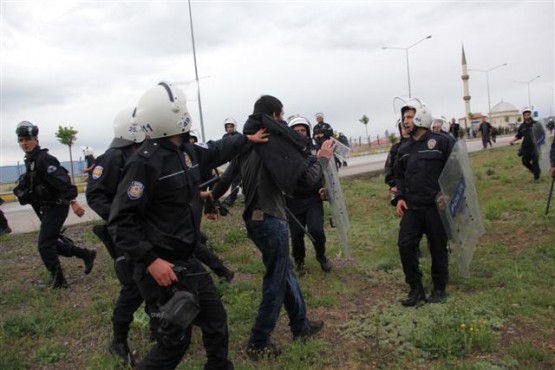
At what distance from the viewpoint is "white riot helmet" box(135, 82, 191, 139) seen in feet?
10.6

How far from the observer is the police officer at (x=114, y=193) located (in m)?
4.12

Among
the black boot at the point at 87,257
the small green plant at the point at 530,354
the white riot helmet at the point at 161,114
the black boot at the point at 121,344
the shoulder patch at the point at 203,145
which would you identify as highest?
the white riot helmet at the point at 161,114

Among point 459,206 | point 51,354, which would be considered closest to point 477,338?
point 459,206

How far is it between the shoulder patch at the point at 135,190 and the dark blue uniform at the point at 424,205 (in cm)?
317

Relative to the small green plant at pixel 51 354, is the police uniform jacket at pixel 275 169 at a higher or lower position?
higher

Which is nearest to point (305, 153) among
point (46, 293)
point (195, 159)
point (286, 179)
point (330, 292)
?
point (286, 179)

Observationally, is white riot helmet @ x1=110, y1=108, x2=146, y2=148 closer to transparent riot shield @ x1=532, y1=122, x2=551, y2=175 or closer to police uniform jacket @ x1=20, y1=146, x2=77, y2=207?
police uniform jacket @ x1=20, y1=146, x2=77, y2=207


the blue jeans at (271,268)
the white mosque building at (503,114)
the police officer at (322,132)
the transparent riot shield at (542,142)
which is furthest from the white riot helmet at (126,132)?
the white mosque building at (503,114)

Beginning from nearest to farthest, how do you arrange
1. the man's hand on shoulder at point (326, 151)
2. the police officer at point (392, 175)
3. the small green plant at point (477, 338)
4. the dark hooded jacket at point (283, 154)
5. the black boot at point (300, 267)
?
the dark hooded jacket at point (283, 154) → the small green plant at point (477, 338) → the man's hand on shoulder at point (326, 151) → the police officer at point (392, 175) → the black boot at point (300, 267)

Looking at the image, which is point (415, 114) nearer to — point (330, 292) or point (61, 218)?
point (330, 292)

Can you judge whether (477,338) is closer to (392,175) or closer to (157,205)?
(392,175)

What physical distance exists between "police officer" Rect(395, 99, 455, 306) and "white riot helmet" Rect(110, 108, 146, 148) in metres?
2.68

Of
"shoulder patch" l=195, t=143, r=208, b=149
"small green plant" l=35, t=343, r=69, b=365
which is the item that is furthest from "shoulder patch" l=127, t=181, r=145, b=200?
"small green plant" l=35, t=343, r=69, b=365

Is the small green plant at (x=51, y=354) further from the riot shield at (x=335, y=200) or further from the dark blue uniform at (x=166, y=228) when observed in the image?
the riot shield at (x=335, y=200)
